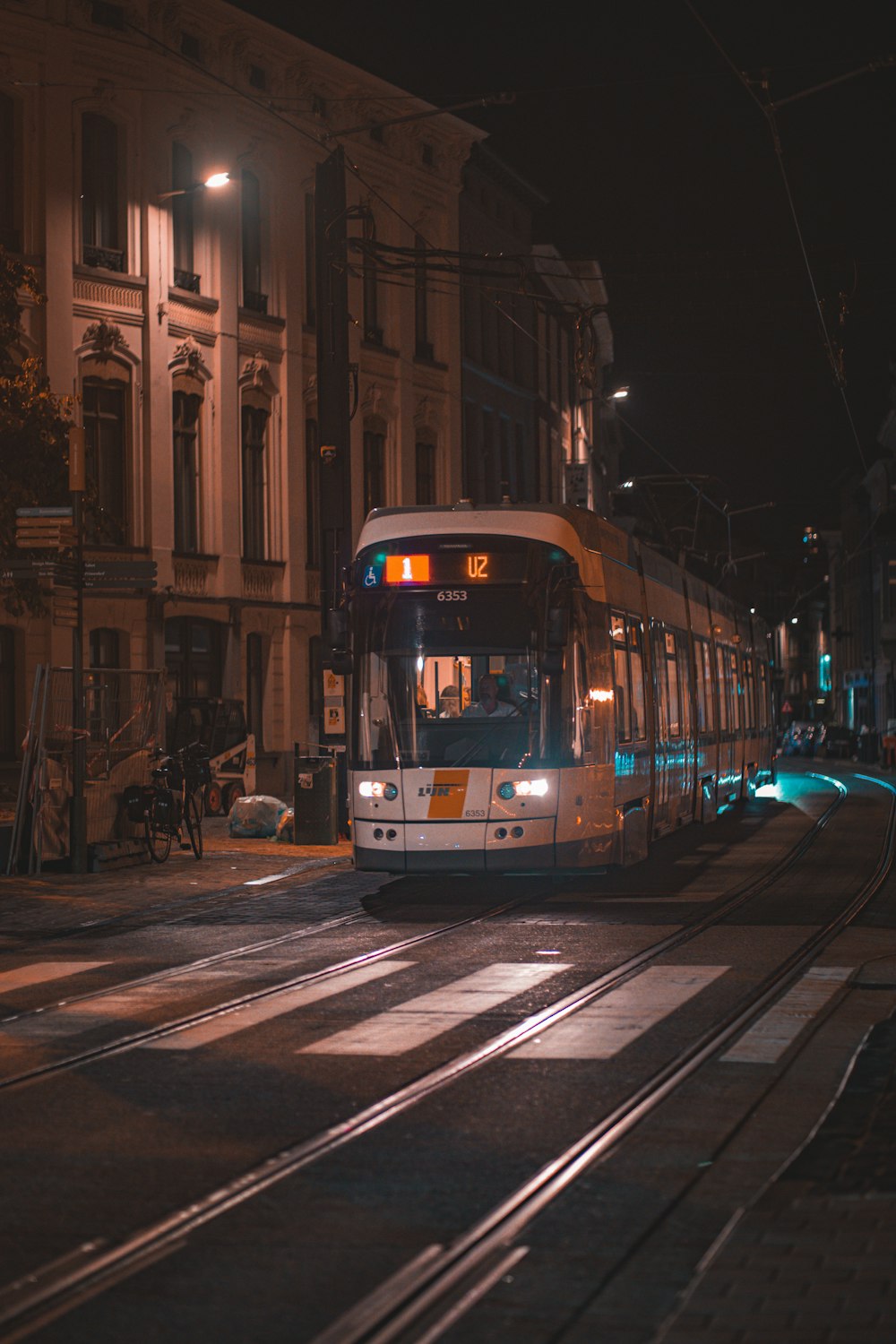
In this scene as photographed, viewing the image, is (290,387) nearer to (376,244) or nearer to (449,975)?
(376,244)

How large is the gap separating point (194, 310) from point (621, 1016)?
28.9m

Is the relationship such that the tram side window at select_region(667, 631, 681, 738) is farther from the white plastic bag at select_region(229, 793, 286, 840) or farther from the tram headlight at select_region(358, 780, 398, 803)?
the tram headlight at select_region(358, 780, 398, 803)

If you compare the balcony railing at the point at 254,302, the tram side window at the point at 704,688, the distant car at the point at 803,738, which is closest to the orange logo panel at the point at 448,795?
the tram side window at the point at 704,688

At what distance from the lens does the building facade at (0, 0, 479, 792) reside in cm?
3444

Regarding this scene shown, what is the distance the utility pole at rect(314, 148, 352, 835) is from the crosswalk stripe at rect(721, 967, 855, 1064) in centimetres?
1159

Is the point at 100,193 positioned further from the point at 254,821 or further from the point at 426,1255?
the point at 426,1255

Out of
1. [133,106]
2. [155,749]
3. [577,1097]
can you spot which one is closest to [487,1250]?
[577,1097]

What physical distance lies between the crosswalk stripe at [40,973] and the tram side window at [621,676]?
6.42 meters

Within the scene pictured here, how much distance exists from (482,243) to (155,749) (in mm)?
30706

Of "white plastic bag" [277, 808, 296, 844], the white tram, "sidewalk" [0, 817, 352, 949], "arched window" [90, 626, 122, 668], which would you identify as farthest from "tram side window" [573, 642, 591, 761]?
"arched window" [90, 626, 122, 668]

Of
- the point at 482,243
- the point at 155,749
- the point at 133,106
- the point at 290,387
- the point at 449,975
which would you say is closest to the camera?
the point at 449,975

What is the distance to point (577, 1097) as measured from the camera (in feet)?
27.3

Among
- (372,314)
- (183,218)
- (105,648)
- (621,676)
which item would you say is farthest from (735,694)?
(372,314)

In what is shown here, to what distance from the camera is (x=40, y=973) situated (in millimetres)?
13172
